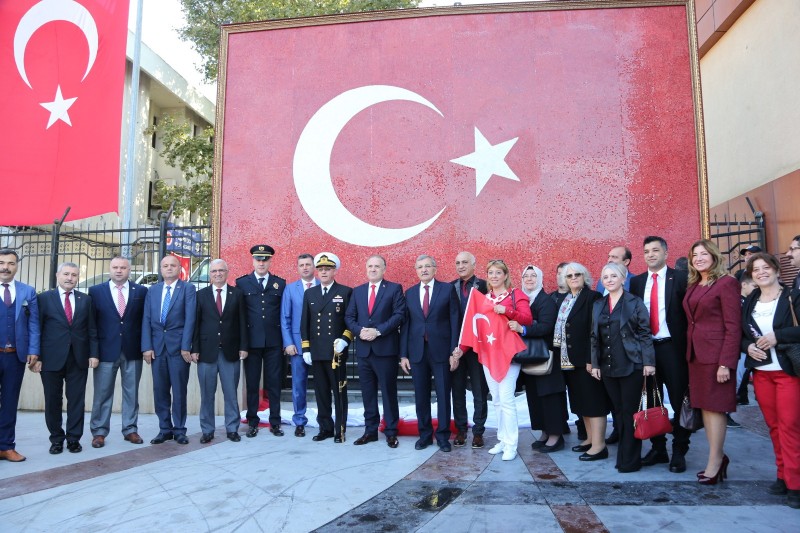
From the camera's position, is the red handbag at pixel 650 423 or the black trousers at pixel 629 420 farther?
the black trousers at pixel 629 420

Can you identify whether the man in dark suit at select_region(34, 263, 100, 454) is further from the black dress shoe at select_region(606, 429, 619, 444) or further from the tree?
the tree

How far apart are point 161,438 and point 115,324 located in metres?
1.18

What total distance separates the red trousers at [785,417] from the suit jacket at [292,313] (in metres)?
3.94

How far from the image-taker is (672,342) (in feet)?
13.7

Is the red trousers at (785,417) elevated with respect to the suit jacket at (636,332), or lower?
lower

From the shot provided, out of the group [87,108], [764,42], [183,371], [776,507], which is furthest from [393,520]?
[764,42]

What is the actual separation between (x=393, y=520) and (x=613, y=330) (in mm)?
2194

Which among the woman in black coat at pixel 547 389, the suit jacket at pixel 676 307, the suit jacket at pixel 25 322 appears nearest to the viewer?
the suit jacket at pixel 676 307

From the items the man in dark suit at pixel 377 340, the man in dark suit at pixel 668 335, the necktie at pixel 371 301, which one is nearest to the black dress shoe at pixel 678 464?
the man in dark suit at pixel 668 335

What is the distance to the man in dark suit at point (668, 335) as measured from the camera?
4.15 m

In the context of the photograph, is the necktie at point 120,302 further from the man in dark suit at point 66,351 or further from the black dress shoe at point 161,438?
the black dress shoe at point 161,438

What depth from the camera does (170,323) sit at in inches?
209

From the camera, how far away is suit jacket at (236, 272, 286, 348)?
5.54m

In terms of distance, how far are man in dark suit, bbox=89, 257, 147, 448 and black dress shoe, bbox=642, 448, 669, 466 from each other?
4.52m
